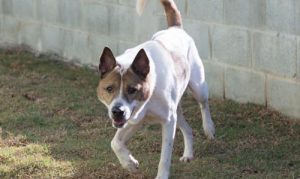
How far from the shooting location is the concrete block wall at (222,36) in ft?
24.5

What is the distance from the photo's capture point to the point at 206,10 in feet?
27.6

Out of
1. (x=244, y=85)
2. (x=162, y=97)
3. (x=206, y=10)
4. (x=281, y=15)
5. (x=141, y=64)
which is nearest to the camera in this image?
(x=141, y=64)

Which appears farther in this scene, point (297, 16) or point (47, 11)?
point (47, 11)

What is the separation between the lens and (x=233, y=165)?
6.17m

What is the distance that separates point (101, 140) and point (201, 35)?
6.61 ft

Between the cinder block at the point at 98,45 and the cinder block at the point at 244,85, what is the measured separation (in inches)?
79.7

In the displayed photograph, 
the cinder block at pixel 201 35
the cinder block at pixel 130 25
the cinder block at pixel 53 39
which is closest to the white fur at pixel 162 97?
the cinder block at pixel 201 35

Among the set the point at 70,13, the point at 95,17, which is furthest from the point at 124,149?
the point at 70,13

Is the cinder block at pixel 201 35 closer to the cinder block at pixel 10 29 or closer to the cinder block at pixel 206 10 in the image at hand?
the cinder block at pixel 206 10

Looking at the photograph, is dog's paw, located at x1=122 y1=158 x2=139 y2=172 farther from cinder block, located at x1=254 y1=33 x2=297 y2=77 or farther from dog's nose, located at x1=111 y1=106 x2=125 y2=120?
cinder block, located at x1=254 y1=33 x2=297 y2=77

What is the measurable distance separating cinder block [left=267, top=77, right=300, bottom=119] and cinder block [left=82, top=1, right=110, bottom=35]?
2.91 meters

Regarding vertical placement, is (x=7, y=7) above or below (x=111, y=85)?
below

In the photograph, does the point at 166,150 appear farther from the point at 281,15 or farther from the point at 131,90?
the point at 281,15

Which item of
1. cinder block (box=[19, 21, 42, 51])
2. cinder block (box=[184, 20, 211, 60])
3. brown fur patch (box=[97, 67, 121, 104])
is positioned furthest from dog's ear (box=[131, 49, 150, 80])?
cinder block (box=[19, 21, 42, 51])
